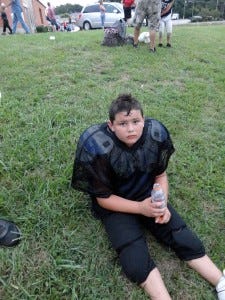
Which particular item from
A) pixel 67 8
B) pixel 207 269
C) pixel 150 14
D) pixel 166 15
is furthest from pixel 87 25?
pixel 67 8

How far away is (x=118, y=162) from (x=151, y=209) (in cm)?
38

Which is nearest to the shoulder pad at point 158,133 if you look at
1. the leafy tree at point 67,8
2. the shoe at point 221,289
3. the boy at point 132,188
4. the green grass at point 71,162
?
the boy at point 132,188

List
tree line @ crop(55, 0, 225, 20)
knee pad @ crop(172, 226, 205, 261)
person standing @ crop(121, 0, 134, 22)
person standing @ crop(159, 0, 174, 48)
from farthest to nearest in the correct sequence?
tree line @ crop(55, 0, 225, 20), person standing @ crop(121, 0, 134, 22), person standing @ crop(159, 0, 174, 48), knee pad @ crop(172, 226, 205, 261)

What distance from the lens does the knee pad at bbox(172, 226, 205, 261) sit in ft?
7.59

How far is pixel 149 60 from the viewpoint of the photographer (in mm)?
6148

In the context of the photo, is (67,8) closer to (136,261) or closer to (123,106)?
(123,106)

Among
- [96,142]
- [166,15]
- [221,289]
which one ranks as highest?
[96,142]

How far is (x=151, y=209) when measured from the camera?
7.20 ft

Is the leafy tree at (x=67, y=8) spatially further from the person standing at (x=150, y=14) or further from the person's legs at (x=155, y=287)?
the person's legs at (x=155, y=287)

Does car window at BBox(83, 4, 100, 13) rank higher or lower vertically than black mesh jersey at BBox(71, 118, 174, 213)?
lower

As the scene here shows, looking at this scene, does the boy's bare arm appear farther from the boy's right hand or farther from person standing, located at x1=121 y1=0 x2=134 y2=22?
person standing, located at x1=121 y1=0 x2=134 y2=22

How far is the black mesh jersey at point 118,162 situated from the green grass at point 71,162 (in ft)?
1.25

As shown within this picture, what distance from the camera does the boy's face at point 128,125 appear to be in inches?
86.7

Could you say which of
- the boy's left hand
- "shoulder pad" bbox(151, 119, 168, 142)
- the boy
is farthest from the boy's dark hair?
the boy's left hand
